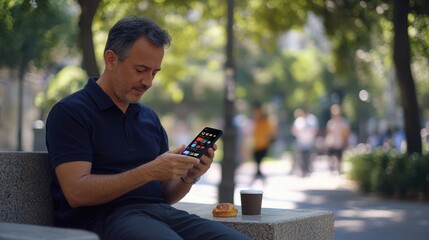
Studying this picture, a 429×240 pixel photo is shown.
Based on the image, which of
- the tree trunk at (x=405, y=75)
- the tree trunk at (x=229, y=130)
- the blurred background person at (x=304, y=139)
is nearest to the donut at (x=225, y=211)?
the tree trunk at (x=229, y=130)

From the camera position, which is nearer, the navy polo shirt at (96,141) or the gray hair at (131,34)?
the navy polo shirt at (96,141)

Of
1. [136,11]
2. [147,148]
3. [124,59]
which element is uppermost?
[136,11]

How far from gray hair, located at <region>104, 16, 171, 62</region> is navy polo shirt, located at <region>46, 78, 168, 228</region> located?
24cm

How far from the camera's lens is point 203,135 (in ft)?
14.7

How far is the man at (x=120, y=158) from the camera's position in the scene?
412 cm

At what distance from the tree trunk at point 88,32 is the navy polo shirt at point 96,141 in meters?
7.68

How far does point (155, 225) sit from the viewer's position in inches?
162

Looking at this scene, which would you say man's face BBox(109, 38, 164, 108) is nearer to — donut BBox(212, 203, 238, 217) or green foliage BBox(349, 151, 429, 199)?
donut BBox(212, 203, 238, 217)

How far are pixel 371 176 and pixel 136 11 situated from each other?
5.62 m

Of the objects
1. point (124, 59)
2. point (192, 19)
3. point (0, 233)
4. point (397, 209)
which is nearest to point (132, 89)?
point (124, 59)

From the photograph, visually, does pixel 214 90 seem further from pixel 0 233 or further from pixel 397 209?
pixel 0 233

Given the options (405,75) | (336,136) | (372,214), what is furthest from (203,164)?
(336,136)

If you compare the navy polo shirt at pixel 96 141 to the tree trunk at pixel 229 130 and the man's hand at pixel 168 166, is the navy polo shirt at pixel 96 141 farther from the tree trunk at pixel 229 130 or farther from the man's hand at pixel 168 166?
the tree trunk at pixel 229 130

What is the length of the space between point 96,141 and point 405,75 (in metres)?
14.2
